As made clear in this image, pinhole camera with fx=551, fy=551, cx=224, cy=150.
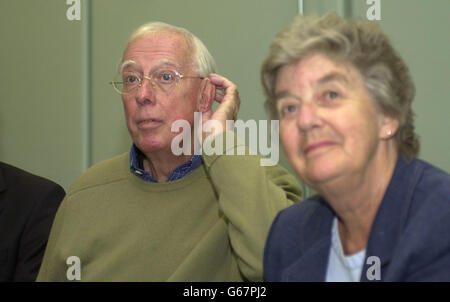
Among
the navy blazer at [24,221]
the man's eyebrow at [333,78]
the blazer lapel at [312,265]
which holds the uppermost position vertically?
the man's eyebrow at [333,78]

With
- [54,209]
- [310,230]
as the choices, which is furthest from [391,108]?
[54,209]

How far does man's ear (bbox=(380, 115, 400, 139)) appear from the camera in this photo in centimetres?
135

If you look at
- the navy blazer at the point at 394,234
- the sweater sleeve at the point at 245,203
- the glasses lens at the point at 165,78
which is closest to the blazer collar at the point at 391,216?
the navy blazer at the point at 394,234

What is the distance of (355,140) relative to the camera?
1.29m

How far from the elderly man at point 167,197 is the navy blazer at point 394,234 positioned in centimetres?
14

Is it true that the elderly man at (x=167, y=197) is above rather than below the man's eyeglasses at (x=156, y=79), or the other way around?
below

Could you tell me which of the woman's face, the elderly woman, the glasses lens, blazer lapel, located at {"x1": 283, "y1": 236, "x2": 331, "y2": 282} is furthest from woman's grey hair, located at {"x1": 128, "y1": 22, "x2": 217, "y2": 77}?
blazer lapel, located at {"x1": 283, "y1": 236, "x2": 331, "y2": 282}

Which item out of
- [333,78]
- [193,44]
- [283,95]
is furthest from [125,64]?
[333,78]

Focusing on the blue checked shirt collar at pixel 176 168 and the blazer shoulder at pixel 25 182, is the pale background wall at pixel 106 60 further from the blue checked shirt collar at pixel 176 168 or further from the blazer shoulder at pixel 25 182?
the blue checked shirt collar at pixel 176 168

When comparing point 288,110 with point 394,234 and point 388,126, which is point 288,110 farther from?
point 394,234

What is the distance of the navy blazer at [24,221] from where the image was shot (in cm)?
227

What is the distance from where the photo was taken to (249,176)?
172 cm

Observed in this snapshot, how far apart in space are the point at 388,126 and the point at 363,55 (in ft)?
0.61
